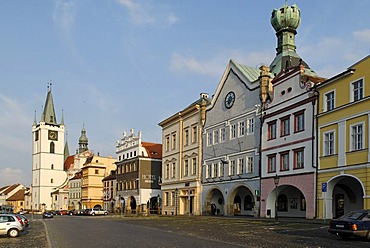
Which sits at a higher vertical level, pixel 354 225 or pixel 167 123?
pixel 167 123

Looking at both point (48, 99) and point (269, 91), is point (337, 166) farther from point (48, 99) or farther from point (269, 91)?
point (48, 99)

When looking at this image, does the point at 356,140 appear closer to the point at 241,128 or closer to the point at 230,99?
the point at 241,128

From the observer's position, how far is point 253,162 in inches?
1810

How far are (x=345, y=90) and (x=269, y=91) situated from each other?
11.6 metres

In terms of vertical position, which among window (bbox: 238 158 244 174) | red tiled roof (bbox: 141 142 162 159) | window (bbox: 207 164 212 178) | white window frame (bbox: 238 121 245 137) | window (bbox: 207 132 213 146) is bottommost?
window (bbox: 207 164 212 178)

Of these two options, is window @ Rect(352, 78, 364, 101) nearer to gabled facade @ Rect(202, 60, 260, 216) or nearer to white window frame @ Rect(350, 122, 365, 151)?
white window frame @ Rect(350, 122, 365, 151)

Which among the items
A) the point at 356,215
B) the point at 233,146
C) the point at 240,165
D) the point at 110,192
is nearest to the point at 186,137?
the point at 233,146

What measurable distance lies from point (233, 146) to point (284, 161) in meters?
9.82

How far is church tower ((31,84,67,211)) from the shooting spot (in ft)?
427

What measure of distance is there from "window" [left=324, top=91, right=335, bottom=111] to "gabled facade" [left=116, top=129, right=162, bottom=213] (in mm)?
44594

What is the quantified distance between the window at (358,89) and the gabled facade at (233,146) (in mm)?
13740

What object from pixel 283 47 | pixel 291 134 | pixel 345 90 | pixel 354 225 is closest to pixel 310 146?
pixel 291 134

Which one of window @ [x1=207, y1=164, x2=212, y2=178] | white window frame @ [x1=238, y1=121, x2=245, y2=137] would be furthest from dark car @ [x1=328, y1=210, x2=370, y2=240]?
window @ [x1=207, y1=164, x2=212, y2=178]

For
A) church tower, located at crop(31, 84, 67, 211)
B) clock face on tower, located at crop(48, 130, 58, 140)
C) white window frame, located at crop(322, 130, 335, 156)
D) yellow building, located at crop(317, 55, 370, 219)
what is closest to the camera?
yellow building, located at crop(317, 55, 370, 219)
